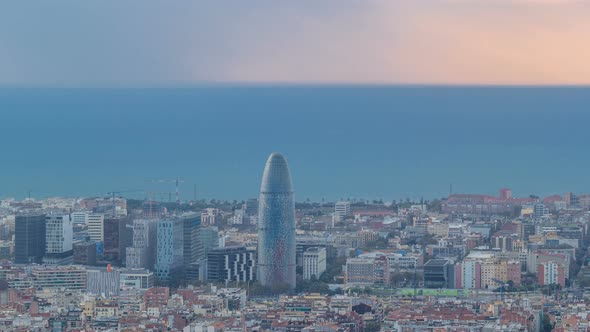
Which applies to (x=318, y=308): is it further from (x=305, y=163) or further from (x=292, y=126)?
(x=292, y=126)

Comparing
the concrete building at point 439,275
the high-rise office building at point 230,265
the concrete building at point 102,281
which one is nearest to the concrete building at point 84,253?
the concrete building at point 102,281

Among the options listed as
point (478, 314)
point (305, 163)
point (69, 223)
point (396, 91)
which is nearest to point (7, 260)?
point (69, 223)

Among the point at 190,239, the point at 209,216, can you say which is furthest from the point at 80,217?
the point at 190,239

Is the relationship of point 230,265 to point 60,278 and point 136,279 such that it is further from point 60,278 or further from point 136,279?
point 60,278

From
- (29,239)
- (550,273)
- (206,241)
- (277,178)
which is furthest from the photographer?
(206,241)

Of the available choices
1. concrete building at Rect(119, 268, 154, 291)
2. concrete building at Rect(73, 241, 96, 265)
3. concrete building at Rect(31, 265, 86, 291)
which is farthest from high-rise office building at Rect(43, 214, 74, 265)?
concrete building at Rect(119, 268, 154, 291)

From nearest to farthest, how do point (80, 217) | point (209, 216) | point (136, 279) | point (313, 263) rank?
point (136, 279) → point (313, 263) → point (80, 217) → point (209, 216)

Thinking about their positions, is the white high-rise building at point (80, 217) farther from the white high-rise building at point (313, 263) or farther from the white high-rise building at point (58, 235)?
the white high-rise building at point (313, 263)
